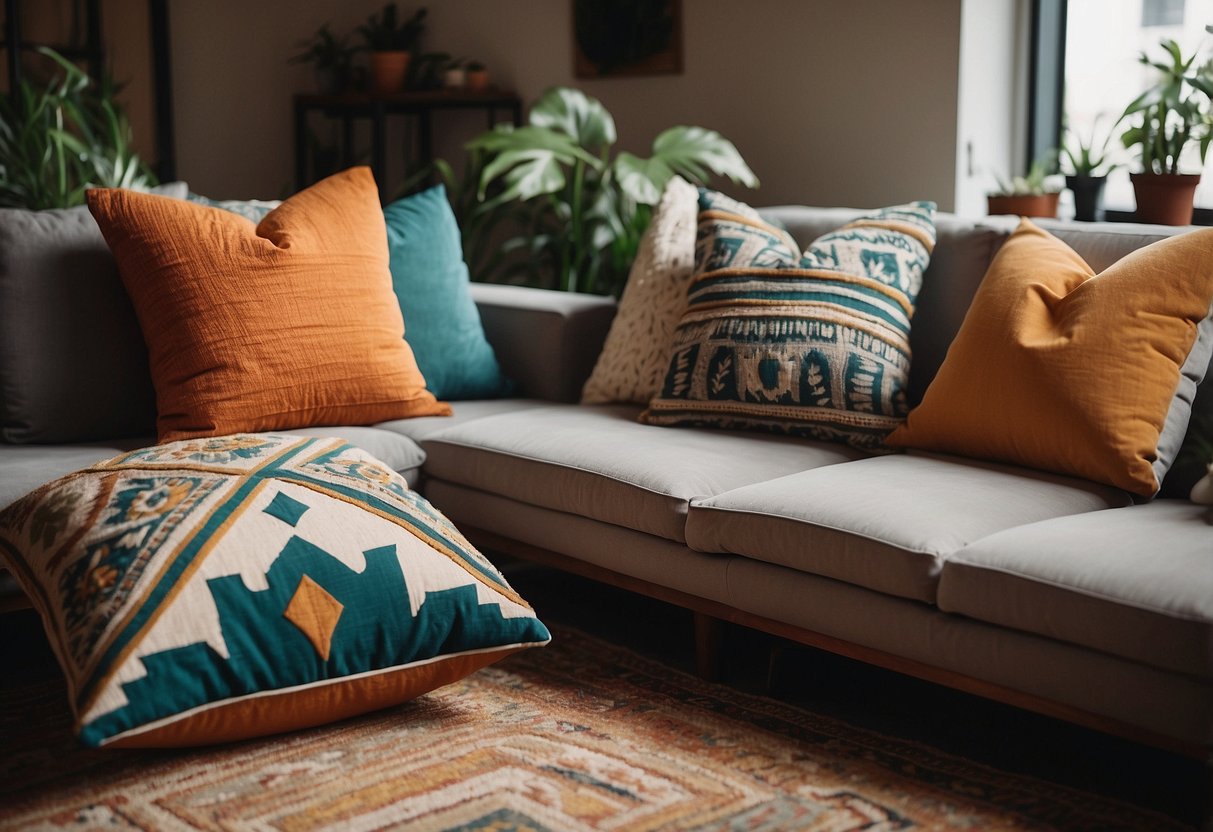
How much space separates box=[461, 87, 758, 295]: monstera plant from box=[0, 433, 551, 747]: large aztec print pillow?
1.49m

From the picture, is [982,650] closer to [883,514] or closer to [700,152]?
[883,514]

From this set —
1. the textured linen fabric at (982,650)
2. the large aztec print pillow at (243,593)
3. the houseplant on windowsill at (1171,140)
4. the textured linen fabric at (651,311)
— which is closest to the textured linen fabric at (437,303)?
the textured linen fabric at (651,311)

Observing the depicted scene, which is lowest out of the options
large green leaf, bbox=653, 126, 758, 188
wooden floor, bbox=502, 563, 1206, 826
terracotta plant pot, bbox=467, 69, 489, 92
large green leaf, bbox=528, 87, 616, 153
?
wooden floor, bbox=502, 563, 1206, 826

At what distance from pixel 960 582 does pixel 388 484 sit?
3.17ft

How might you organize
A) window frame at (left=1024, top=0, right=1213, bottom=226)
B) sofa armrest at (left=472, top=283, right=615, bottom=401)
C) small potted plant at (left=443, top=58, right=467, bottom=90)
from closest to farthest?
1. sofa armrest at (left=472, top=283, right=615, bottom=401)
2. window frame at (left=1024, top=0, right=1213, bottom=226)
3. small potted plant at (left=443, top=58, right=467, bottom=90)

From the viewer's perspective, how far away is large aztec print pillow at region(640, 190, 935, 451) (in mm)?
2465

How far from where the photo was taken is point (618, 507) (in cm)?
232

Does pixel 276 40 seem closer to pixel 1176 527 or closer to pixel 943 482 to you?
pixel 943 482

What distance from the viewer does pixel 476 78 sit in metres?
4.58

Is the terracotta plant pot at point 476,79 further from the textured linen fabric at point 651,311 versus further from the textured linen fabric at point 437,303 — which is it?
the textured linen fabric at point 651,311

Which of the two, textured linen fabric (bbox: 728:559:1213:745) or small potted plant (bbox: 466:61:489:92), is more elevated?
small potted plant (bbox: 466:61:489:92)

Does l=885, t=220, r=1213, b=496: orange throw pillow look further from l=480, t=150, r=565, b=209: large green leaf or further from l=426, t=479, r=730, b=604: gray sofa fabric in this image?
l=480, t=150, r=565, b=209: large green leaf

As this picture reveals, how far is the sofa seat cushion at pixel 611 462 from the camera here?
89.4 inches

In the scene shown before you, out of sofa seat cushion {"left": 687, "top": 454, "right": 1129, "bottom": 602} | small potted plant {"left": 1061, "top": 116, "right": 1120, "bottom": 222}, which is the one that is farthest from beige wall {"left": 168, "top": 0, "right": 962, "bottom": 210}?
sofa seat cushion {"left": 687, "top": 454, "right": 1129, "bottom": 602}
